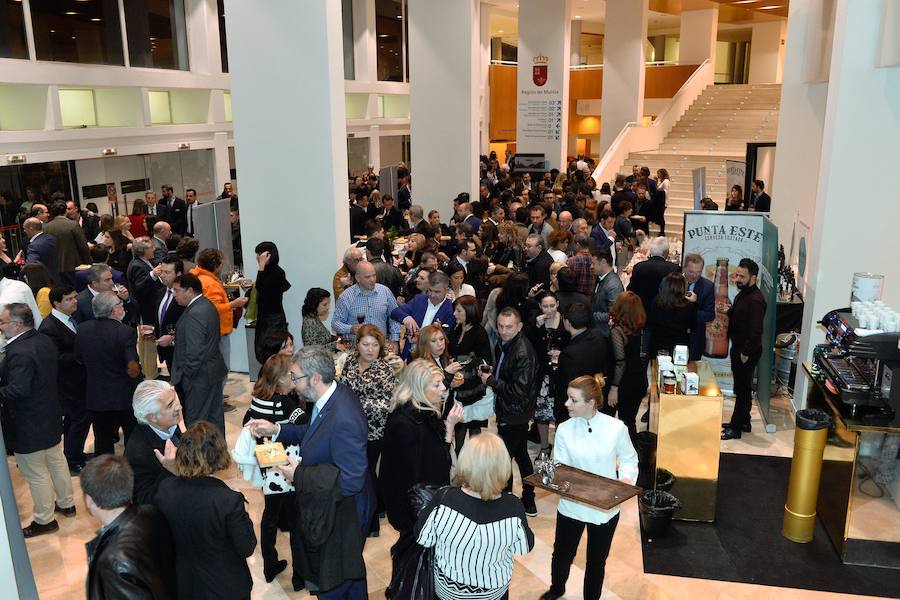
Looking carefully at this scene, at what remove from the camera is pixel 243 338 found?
26.0 feet

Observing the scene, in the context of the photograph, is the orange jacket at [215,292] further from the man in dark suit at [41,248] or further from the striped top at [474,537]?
the striped top at [474,537]

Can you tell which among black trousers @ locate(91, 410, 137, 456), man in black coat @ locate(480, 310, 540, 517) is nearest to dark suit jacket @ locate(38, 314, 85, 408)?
black trousers @ locate(91, 410, 137, 456)

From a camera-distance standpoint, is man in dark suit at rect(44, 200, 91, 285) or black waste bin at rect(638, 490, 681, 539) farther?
man in dark suit at rect(44, 200, 91, 285)

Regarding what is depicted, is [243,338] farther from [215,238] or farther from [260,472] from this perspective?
[260,472]

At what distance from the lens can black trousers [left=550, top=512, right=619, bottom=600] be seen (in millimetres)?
3941

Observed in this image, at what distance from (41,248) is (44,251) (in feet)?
0.14

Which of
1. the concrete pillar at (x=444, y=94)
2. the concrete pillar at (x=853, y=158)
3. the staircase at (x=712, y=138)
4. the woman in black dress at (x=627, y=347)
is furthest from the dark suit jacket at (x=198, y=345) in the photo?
the staircase at (x=712, y=138)

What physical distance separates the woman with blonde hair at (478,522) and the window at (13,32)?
10.8 metres

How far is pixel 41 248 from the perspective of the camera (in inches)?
322

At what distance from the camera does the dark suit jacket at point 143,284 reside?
6871 millimetres

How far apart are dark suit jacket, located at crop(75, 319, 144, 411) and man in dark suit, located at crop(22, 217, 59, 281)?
3.46m

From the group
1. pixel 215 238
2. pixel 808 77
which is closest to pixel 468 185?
pixel 215 238

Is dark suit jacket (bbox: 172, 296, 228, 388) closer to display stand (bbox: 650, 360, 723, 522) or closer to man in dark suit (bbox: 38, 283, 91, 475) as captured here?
man in dark suit (bbox: 38, 283, 91, 475)

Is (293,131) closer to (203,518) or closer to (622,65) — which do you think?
(203,518)
